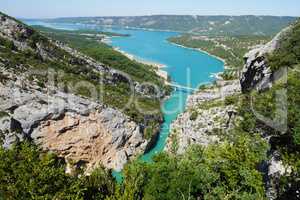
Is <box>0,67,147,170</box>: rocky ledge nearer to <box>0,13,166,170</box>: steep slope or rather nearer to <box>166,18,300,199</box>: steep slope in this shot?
<box>0,13,166,170</box>: steep slope

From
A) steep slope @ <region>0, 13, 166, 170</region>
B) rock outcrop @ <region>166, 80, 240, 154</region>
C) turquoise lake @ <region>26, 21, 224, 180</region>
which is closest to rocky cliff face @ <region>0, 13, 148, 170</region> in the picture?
steep slope @ <region>0, 13, 166, 170</region>

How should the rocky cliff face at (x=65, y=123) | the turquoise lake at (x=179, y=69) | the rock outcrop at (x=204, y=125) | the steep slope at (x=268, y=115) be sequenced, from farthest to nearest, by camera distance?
the turquoise lake at (x=179, y=69)
the rocky cliff face at (x=65, y=123)
the rock outcrop at (x=204, y=125)
the steep slope at (x=268, y=115)

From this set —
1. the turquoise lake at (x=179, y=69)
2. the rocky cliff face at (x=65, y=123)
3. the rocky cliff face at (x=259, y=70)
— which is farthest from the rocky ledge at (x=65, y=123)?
the rocky cliff face at (x=259, y=70)

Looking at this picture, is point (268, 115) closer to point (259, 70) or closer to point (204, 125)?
point (259, 70)

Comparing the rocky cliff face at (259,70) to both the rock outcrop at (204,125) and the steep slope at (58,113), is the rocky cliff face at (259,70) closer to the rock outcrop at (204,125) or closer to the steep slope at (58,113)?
the rock outcrop at (204,125)

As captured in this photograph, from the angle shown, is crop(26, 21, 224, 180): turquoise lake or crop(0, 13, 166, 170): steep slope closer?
crop(0, 13, 166, 170): steep slope

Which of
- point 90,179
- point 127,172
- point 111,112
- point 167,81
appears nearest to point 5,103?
point 111,112

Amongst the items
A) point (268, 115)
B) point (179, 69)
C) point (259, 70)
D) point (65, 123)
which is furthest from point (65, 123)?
point (179, 69)

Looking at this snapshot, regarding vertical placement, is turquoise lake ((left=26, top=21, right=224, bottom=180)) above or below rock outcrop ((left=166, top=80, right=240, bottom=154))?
below
